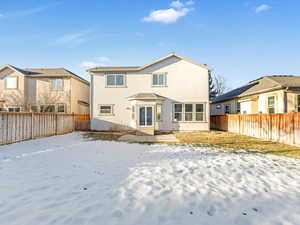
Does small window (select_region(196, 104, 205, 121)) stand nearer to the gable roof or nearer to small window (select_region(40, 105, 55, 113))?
the gable roof

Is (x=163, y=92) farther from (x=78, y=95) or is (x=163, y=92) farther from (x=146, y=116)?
(x=78, y=95)

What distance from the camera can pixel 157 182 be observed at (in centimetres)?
385

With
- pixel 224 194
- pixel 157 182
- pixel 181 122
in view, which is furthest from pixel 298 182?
pixel 181 122

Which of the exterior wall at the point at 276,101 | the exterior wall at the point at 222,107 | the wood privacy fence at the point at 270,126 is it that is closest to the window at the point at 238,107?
the exterior wall at the point at 222,107

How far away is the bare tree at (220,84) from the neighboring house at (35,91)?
42.2m

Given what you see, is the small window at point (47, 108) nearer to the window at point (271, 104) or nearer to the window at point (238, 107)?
A: the window at point (238, 107)

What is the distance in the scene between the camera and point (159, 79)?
16.5 m

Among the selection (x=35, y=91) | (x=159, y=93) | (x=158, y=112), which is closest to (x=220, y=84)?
(x=159, y=93)

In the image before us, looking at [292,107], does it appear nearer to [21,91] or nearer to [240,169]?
[240,169]

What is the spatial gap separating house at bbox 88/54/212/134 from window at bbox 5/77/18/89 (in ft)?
35.9

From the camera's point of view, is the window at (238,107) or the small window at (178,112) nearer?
the small window at (178,112)

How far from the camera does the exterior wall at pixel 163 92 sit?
1616cm

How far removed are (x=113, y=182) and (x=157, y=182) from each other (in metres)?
1.09

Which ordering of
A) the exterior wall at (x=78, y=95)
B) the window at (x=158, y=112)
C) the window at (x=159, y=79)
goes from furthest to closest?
the exterior wall at (x=78, y=95) < the window at (x=159, y=79) < the window at (x=158, y=112)
